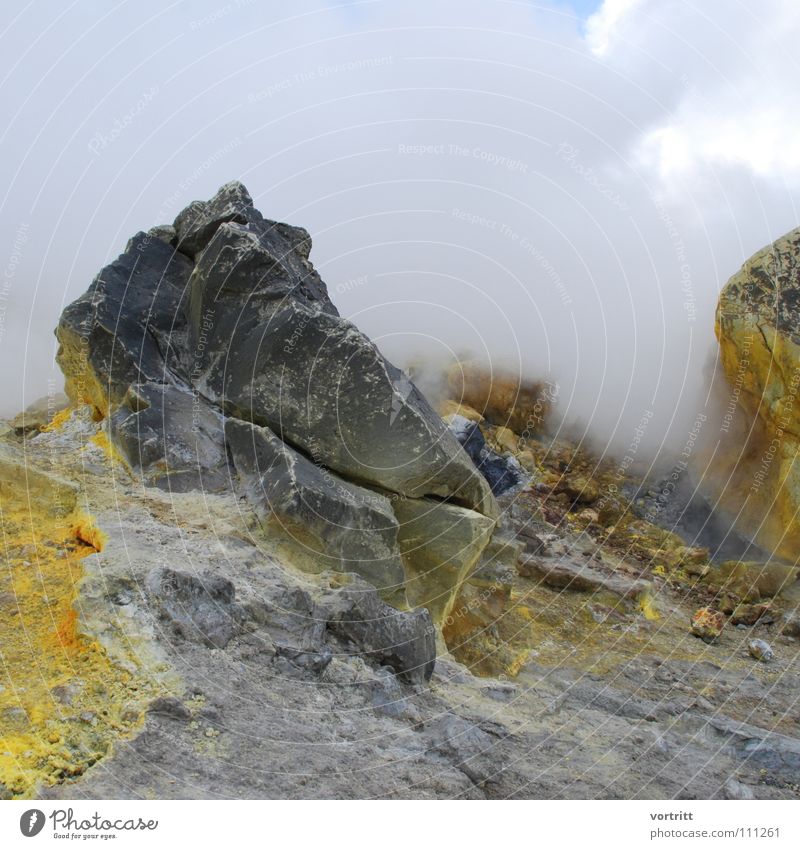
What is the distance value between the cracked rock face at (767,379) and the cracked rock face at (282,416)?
1378cm

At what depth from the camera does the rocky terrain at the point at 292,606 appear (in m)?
6.42

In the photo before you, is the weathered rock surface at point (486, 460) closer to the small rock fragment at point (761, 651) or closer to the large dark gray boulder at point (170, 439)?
the small rock fragment at point (761, 651)

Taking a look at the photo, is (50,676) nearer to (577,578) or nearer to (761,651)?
(577,578)

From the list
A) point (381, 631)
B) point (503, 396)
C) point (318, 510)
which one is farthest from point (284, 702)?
point (503, 396)

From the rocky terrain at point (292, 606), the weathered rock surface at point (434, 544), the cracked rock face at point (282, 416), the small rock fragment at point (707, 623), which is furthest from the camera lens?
the small rock fragment at point (707, 623)

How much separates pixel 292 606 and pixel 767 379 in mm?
19833

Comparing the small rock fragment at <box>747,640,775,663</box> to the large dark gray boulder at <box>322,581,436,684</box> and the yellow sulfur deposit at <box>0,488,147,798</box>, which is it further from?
the yellow sulfur deposit at <box>0,488,147,798</box>

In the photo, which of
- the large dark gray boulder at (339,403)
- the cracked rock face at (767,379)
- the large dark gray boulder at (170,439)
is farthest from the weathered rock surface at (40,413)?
the cracked rock face at (767,379)

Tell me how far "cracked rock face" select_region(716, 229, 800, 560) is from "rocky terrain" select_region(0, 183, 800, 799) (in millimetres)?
4814

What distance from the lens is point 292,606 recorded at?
8.63 meters

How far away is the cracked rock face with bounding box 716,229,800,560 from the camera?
21625 mm

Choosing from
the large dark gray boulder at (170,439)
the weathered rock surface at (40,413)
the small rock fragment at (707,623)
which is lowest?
the weathered rock surface at (40,413)

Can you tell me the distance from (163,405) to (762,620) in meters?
16.2

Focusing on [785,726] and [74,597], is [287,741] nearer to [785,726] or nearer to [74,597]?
[74,597]
